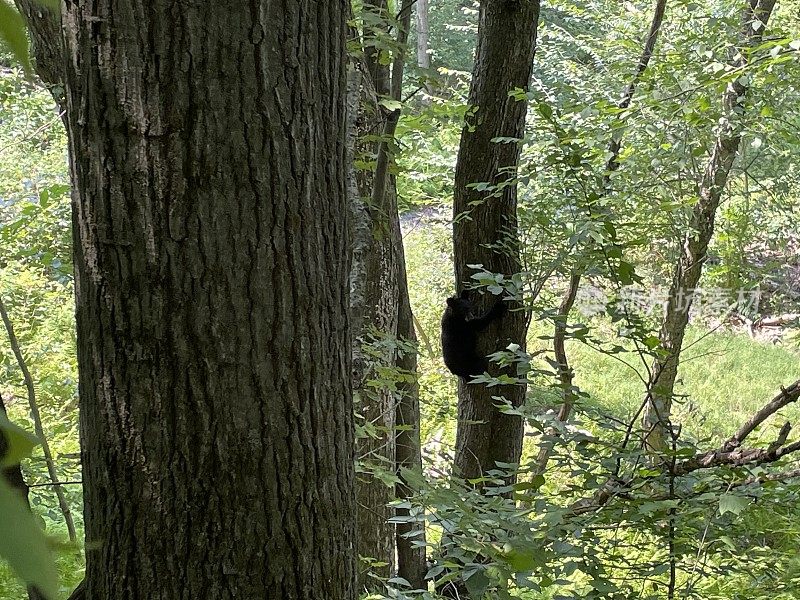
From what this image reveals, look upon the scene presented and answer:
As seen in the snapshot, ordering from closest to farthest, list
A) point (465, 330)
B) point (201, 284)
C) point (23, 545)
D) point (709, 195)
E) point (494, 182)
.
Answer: point (23, 545)
point (201, 284)
point (494, 182)
point (465, 330)
point (709, 195)

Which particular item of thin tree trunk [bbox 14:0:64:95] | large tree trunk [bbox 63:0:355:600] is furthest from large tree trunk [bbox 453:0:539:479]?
large tree trunk [bbox 63:0:355:600]

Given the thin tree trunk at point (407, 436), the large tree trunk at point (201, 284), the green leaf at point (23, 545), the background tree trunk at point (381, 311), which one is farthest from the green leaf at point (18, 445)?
the thin tree trunk at point (407, 436)

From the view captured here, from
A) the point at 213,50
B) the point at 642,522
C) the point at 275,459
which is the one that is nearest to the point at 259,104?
the point at 213,50

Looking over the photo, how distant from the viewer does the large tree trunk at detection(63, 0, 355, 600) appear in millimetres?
746

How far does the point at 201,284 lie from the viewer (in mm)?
771

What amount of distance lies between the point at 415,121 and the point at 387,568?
1492mm

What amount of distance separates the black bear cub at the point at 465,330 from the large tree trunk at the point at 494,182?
0.04m

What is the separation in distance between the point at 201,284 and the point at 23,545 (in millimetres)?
602

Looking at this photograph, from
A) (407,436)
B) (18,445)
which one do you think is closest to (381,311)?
(407,436)

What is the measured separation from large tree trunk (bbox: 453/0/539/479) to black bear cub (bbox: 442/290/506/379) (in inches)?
1.8

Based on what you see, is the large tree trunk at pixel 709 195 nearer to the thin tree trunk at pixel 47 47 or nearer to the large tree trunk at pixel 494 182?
the large tree trunk at pixel 494 182

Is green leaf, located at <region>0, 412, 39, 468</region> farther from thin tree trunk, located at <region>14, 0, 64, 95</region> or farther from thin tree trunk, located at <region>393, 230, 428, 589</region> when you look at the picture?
thin tree trunk, located at <region>393, 230, 428, 589</region>

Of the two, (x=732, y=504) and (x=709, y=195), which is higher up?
(x=709, y=195)

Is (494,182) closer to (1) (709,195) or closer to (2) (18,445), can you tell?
(1) (709,195)
